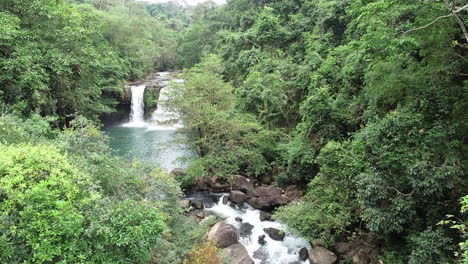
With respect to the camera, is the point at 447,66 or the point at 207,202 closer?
the point at 447,66

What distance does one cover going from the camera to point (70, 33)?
50.5ft

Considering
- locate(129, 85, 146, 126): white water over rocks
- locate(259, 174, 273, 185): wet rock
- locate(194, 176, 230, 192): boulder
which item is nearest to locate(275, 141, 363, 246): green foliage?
locate(259, 174, 273, 185): wet rock

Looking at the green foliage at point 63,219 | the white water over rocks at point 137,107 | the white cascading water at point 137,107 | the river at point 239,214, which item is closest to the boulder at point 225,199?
the river at point 239,214

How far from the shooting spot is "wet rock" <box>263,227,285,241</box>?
1164 centimetres

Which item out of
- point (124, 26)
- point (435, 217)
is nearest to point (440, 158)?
point (435, 217)

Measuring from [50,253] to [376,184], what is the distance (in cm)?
814

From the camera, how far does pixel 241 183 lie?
51.4 feet

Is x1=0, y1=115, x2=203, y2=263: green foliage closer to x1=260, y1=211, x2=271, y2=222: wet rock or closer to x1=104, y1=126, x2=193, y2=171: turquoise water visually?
x1=260, y1=211, x2=271, y2=222: wet rock

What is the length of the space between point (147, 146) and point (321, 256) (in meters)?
16.6

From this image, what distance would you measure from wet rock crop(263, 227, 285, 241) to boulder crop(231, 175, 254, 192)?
3.39 meters

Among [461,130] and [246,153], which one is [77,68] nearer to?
[246,153]

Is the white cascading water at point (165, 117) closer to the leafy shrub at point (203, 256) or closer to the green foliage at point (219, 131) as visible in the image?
the green foliage at point (219, 131)

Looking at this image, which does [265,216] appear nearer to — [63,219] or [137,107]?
[63,219]

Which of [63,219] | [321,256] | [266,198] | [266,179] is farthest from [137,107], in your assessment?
[63,219]
